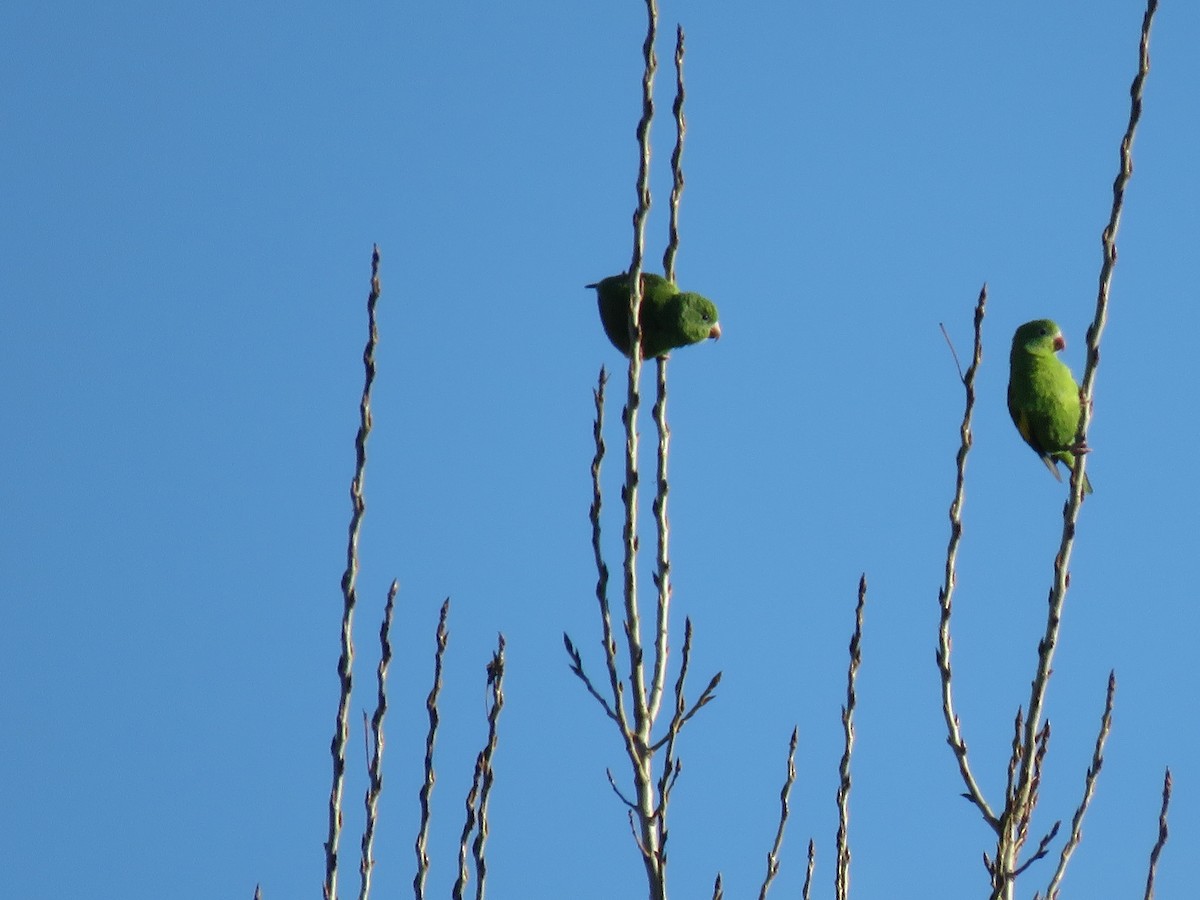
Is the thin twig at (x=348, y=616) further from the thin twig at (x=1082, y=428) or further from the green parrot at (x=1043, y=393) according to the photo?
the green parrot at (x=1043, y=393)

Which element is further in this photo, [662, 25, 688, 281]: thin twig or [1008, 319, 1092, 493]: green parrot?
[1008, 319, 1092, 493]: green parrot

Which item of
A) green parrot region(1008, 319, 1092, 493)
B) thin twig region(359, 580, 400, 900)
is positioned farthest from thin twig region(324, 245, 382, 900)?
green parrot region(1008, 319, 1092, 493)

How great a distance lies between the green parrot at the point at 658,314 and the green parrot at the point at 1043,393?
356 cm

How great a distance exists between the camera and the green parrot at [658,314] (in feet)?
16.1

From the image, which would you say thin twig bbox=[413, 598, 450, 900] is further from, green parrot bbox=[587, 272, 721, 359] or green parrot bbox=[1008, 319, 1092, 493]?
green parrot bbox=[1008, 319, 1092, 493]

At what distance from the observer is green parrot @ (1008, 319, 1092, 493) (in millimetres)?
8578

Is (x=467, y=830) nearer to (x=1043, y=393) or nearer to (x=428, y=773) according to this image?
(x=428, y=773)

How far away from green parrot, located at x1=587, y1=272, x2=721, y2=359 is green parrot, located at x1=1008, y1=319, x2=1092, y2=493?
356cm

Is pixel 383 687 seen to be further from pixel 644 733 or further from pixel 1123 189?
pixel 1123 189

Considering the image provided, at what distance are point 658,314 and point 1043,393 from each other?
441cm

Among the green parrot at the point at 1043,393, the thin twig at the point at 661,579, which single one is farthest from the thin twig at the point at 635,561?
the green parrot at the point at 1043,393

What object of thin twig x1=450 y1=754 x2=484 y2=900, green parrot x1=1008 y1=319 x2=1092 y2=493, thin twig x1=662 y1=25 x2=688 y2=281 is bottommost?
thin twig x1=450 y1=754 x2=484 y2=900

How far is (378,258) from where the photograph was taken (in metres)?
3.59

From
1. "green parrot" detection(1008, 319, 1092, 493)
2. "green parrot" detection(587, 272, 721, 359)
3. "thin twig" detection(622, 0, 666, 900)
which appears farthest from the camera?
"green parrot" detection(1008, 319, 1092, 493)
